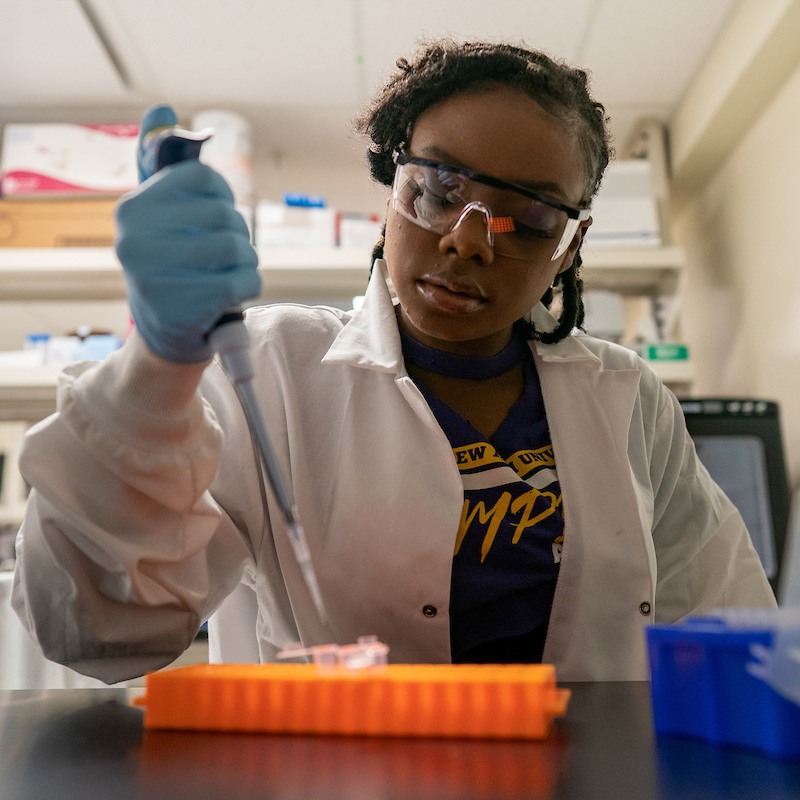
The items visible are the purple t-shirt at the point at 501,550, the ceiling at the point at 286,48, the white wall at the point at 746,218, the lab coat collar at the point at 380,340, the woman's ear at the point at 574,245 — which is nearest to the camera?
the purple t-shirt at the point at 501,550

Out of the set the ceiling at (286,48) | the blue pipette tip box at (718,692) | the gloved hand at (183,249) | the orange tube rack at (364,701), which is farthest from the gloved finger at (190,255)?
the ceiling at (286,48)

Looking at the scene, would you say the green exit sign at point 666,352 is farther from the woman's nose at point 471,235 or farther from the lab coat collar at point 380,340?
the woman's nose at point 471,235

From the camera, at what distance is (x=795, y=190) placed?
2482mm

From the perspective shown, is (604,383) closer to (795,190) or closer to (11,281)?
(795,190)

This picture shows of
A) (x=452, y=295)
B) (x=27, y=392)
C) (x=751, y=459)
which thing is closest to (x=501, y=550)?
(x=452, y=295)

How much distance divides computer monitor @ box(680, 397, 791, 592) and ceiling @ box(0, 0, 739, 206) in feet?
3.53

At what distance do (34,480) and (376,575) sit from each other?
1.34ft

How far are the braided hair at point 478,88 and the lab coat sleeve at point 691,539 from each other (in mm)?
230

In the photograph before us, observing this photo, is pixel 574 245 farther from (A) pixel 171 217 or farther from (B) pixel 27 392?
(B) pixel 27 392

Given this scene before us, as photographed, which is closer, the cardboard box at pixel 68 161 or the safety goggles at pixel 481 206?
the safety goggles at pixel 481 206

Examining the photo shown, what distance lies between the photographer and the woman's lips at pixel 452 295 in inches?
40.8

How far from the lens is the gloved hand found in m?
0.63

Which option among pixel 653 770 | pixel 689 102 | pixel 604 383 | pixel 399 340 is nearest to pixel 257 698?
pixel 653 770

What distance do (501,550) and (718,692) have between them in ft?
1.57
